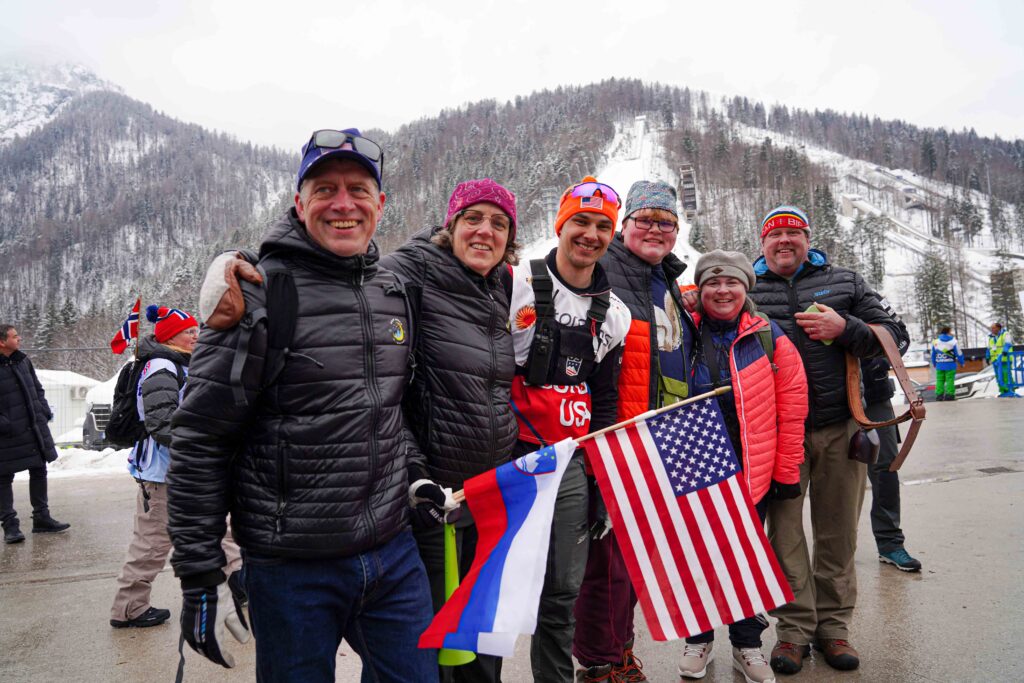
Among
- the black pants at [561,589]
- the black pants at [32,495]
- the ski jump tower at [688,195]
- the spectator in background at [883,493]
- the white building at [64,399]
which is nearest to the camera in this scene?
the black pants at [561,589]

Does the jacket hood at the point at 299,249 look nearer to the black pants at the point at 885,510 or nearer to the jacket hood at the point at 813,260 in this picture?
the jacket hood at the point at 813,260

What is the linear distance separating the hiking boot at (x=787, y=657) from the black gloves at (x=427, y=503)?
224cm

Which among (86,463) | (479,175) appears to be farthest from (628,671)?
(479,175)

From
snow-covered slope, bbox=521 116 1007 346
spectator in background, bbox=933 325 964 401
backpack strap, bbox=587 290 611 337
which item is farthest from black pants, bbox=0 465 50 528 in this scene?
snow-covered slope, bbox=521 116 1007 346

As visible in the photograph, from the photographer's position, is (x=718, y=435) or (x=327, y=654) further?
(x=718, y=435)

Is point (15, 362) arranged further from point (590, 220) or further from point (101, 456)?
point (590, 220)

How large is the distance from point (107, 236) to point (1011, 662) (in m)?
157

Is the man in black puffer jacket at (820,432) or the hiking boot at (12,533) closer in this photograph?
the man in black puffer jacket at (820,432)

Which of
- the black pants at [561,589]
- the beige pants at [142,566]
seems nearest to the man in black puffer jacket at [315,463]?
the black pants at [561,589]

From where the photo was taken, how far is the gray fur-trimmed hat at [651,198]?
3.42 metres

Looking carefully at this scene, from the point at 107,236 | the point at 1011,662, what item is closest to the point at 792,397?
the point at 1011,662

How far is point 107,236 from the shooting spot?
428ft

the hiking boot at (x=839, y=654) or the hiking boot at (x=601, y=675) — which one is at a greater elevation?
the hiking boot at (x=601, y=675)

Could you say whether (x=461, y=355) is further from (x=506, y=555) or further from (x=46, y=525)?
(x=46, y=525)
